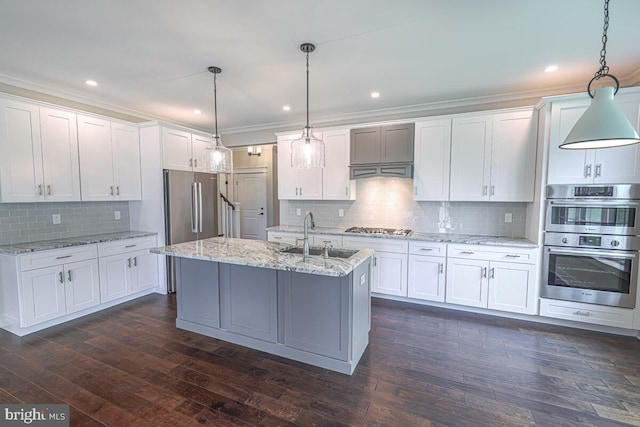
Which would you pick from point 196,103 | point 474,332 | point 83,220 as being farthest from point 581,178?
point 83,220

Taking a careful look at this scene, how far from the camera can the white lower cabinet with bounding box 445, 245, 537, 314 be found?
130 inches

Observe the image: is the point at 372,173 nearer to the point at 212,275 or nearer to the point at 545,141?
the point at 545,141

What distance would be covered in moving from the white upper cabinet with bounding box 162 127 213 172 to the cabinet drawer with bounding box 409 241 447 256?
318 centimetres

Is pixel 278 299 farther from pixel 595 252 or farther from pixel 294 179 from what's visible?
pixel 595 252

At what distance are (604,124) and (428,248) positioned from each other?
2.31 m

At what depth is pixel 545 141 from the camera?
10.4 feet

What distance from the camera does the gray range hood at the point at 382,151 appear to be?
4.01 metres

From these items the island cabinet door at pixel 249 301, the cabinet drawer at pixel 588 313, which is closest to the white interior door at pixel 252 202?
the island cabinet door at pixel 249 301

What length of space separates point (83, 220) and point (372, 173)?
13.5 feet

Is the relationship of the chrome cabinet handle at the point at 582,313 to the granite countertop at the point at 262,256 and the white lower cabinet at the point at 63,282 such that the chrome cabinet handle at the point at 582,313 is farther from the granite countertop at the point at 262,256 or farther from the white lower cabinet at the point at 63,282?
the white lower cabinet at the point at 63,282

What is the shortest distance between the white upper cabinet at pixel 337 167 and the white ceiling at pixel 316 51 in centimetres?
60

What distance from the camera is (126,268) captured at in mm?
3938

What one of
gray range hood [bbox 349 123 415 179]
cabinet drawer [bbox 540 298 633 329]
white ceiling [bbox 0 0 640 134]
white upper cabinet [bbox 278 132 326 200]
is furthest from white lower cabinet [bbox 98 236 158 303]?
cabinet drawer [bbox 540 298 633 329]

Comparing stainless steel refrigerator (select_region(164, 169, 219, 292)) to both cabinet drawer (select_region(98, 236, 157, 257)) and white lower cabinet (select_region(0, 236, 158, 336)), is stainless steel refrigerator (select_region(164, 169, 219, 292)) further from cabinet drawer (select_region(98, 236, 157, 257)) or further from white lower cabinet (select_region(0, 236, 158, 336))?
white lower cabinet (select_region(0, 236, 158, 336))
